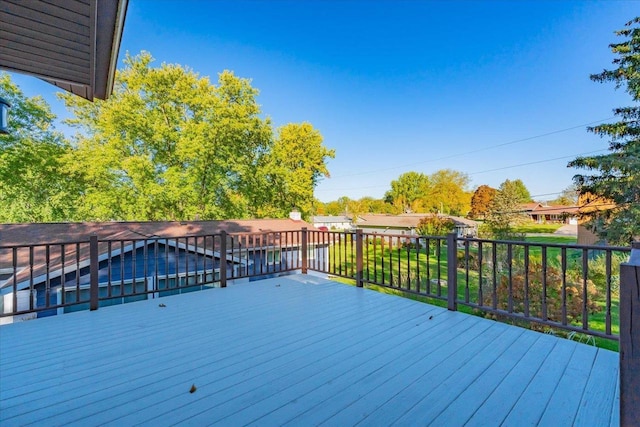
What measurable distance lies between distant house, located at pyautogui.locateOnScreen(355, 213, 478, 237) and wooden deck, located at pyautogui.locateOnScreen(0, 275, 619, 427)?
78.3 ft

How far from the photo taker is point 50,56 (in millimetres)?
2178

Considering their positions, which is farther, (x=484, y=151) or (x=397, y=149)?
(x=397, y=149)

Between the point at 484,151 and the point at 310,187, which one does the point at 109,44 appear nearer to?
the point at 310,187

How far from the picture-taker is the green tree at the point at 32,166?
13.4 m

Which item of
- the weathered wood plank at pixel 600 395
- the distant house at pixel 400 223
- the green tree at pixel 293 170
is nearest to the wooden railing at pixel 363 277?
the weathered wood plank at pixel 600 395

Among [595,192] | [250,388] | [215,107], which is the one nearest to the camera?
[250,388]

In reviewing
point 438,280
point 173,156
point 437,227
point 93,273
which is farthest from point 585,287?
point 173,156

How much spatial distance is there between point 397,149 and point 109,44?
100ft

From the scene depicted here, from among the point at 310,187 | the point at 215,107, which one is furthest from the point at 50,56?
the point at 310,187

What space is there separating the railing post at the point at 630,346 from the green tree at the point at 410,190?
41.9 meters

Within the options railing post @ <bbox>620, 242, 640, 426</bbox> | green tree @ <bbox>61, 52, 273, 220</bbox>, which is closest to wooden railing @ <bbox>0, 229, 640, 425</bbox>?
railing post @ <bbox>620, 242, 640, 426</bbox>

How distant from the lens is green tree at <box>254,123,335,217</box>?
62.4ft

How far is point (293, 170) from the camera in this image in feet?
70.7

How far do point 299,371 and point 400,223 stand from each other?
100 feet
